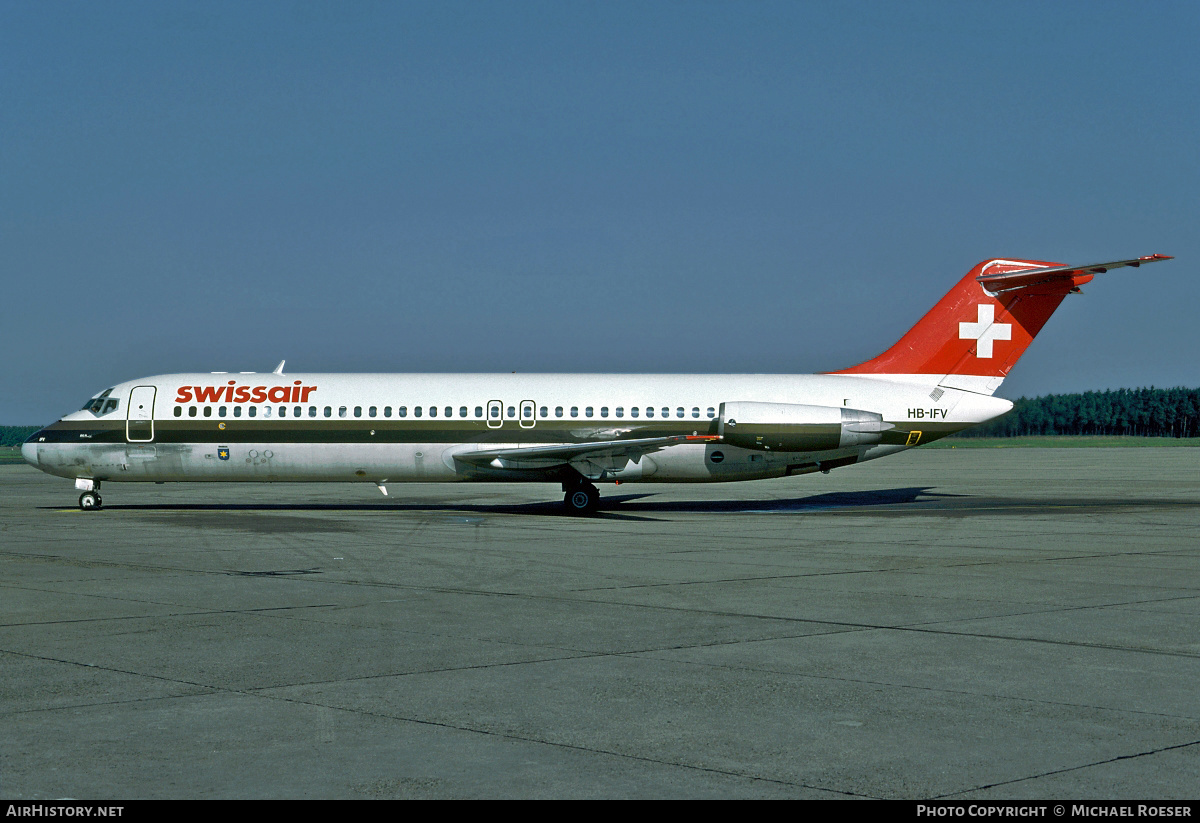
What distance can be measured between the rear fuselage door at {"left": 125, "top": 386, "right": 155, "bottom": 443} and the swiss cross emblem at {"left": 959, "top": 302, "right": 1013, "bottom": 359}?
21.3 metres

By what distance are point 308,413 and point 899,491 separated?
20371 millimetres

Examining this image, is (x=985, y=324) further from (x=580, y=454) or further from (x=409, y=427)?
(x=409, y=427)

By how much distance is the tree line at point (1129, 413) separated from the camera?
172 m

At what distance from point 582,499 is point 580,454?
5.11ft

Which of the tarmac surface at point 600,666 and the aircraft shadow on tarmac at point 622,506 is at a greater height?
the aircraft shadow on tarmac at point 622,506

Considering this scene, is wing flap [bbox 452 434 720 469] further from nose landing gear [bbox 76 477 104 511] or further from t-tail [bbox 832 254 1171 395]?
nose landing gear [bbox 76 477 104 511]

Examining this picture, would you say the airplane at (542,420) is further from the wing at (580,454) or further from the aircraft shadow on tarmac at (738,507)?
the aircraft shadow on tarmac at (738,507)

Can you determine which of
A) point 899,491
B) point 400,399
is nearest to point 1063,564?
point 400,399

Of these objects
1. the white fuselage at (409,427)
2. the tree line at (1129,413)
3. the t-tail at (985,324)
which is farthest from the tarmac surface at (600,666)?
the tree line at (1129,413)

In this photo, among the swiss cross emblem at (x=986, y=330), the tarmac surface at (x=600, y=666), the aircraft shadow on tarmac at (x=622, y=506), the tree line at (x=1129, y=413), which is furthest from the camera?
the tree line at (x=1129, y=413)

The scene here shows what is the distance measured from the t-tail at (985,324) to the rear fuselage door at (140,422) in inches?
786

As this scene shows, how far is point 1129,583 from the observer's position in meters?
15.1

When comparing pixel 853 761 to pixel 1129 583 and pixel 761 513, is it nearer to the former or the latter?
pixel 1129 583

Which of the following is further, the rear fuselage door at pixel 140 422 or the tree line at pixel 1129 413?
the tree line at pixel 1129 413
